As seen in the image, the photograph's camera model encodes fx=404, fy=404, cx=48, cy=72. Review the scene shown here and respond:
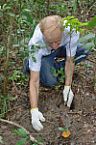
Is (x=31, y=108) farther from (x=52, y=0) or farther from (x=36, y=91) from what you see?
(x=52, y=0)

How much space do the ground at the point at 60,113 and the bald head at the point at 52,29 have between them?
1.84ft

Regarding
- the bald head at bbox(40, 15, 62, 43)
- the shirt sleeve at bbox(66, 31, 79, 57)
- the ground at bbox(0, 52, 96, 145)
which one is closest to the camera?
the bald head at bbox(40, 15, 62, 43)

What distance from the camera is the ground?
2.78 metres

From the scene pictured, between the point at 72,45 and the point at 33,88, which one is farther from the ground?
the point at 72,45

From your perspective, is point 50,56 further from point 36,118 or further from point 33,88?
point 36,118

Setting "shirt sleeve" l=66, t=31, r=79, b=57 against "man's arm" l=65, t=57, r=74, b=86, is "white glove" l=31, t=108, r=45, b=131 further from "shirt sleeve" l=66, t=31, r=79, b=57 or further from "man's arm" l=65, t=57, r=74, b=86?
"shirt sleeve" l=66, t=31, r=79, b=57

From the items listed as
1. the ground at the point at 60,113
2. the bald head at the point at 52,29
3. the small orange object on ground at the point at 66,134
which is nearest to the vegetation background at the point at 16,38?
the ground at the point at 60,113

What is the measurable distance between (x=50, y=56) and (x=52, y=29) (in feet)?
1.44

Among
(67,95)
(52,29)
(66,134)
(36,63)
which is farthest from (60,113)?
(52,29)

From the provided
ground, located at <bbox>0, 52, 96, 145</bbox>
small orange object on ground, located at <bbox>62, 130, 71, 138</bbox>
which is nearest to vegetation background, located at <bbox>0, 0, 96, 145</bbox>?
ground, located at <bbox>0, 52, 96, 145</bbox>

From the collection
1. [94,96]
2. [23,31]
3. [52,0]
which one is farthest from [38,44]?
[52,0]

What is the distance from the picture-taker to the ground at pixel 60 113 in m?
2.78

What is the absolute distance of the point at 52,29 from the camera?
2660mm

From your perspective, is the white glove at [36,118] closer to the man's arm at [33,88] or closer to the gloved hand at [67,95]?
the man's arm at [33,88]
